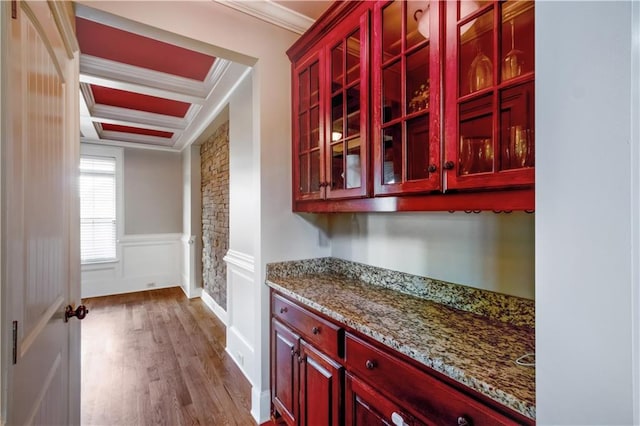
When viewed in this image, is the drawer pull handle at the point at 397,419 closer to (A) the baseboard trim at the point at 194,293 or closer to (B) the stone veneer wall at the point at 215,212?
(B) the stone veneer wall at the point at 215,212

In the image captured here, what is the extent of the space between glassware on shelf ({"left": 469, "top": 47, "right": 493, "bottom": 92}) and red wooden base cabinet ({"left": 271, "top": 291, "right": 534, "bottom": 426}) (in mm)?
975

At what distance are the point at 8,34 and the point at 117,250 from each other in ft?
16.8

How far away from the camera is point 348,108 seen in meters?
1.51

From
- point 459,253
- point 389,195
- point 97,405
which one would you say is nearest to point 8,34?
point 389,195

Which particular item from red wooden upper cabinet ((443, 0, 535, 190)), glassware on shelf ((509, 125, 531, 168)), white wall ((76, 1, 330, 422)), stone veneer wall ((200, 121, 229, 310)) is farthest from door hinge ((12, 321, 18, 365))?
stone veneer wall ((200, 121, 229, 310))

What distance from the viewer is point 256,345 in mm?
2014

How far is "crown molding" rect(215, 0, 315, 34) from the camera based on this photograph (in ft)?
5.85

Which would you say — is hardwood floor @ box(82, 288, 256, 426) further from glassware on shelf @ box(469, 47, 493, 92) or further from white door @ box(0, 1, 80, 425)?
glassware on shelf @ box(469, 47, 493, 92)

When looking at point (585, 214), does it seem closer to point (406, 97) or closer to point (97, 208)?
point (406, 97)

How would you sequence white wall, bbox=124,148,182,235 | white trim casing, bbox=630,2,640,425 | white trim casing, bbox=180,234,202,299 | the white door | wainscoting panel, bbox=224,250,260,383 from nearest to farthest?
white trim casing, bbox=630,2,640,425
the white door
wainscoting panel, bbox=224,250,260,383
white trim casing, bbox=180,234,202,299
white wall, bbox=124,148,182,235

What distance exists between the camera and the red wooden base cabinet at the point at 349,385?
86 centimetres

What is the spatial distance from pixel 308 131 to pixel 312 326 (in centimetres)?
119

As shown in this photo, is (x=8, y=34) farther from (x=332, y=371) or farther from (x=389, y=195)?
(x=332, y=371)

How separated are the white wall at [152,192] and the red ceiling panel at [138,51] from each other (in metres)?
2.99
